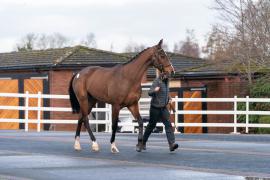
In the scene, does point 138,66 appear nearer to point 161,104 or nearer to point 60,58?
point 161,104

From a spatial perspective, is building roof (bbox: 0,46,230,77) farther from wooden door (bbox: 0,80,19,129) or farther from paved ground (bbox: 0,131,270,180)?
paved ground (bbox: 0,131,270,180)

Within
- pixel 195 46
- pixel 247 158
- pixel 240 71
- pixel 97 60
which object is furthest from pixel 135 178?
pixel 195 46

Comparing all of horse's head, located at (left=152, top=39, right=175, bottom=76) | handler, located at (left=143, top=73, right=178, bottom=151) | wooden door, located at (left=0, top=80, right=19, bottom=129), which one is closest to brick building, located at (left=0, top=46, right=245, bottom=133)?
wooden door, located at (left=0, top=80, right=19, bottom=129)

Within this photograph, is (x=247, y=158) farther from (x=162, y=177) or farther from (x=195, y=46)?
(x=195, y=46)

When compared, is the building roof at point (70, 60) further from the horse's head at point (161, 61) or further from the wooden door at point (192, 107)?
the horse's head at point (161, 61)

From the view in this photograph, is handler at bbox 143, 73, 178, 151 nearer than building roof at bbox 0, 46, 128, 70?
Yes

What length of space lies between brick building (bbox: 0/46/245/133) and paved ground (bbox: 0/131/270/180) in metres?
19.7

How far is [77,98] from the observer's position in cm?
1925

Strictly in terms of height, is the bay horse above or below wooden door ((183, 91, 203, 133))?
above

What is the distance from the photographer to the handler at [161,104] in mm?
17766

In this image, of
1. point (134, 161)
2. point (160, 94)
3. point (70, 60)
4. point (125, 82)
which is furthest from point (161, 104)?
point (70, 60)

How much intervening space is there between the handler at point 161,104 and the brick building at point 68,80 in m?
20.8

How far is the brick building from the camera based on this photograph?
134 ft

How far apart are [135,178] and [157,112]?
18.4 ft
